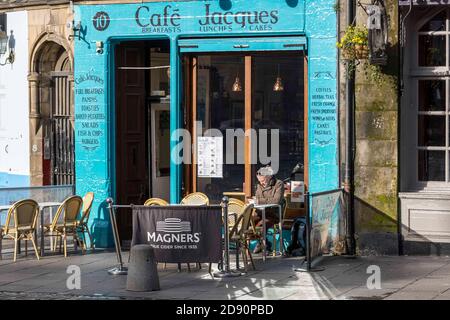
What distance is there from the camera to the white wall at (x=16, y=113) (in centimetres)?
1970

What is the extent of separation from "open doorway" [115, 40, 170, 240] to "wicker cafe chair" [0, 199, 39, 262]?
203cm

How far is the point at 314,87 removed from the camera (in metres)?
16.9

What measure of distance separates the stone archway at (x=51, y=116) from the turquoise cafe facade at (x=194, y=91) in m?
1.04

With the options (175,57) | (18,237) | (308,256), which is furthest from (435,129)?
(18,237)

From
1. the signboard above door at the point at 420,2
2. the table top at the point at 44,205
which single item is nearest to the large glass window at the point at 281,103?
the signboard above door at the point at 420,2

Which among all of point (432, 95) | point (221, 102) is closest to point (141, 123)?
point (221, 102)

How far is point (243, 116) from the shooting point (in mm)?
17719

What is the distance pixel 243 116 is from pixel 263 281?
13.8 feet

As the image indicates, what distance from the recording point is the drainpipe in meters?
16.5

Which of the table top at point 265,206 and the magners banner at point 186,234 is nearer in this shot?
the magners banner at point 186,234

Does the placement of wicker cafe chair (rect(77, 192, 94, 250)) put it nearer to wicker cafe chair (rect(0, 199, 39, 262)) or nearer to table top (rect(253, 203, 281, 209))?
wicker cafe chair (rect(0, 199, 39, 262))

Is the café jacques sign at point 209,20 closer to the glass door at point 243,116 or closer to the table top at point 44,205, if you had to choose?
the glass door at point 243,116
